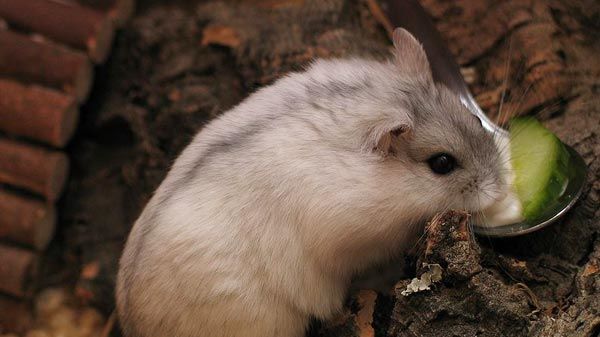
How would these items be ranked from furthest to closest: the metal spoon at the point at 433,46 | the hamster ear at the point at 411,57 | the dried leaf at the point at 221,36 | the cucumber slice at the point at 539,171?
the dried leaf at the point at 221,36
the metal spoon at the point at 433,46
the hamster ear at the point at 411,57
the cucumber slice at the point at 539,171

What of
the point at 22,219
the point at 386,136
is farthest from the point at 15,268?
the point at 386,136

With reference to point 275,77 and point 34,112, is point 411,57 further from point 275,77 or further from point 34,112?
point 34,112

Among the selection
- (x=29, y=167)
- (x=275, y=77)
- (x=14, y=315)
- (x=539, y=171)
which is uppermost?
(x=275, y=77)

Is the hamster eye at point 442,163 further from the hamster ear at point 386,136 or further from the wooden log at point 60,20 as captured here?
the wooden log at point 60,20

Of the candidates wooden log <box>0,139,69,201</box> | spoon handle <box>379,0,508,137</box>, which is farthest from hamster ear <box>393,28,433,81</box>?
wooden log <box>0,139,69,201</box>

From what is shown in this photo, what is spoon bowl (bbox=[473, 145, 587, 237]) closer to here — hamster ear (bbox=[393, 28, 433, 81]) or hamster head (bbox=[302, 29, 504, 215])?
hamster head (bbox=[302, 29, 504, 215])

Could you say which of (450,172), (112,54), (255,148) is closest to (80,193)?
(112,54)

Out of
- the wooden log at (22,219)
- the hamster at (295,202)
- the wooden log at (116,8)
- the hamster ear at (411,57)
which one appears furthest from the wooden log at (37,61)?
the hamster ear at (411,57)
